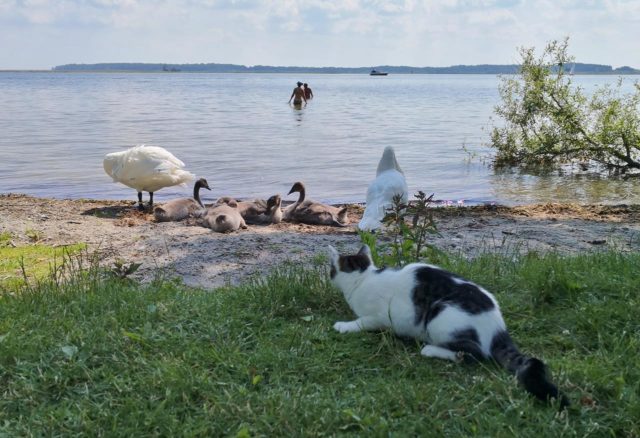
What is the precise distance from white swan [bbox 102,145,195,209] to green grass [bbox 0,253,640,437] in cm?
703

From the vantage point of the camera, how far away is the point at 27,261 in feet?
25.6

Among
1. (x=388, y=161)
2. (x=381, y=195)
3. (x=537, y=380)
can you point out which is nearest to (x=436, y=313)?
(x=537, y=380)

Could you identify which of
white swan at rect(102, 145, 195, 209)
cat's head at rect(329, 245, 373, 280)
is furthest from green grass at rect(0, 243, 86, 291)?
white swan at rect(102, 145, 195, 209)

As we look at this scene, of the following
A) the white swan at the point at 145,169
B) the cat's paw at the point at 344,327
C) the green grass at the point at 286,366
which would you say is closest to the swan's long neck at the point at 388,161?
the white swan at the point at 145,169

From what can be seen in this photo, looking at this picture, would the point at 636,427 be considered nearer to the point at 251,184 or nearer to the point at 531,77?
the point at 251,184

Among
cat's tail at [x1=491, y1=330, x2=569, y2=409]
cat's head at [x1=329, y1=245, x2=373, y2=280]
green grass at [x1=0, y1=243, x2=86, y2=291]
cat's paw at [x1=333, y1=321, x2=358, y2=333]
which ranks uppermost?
cat's head at [x1=329, y1=245, x2=373, y2=280]

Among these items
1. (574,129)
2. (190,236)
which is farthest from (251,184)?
(574,129)

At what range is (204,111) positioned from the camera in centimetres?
3803

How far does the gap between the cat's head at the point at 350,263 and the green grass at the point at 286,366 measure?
1.09 feet

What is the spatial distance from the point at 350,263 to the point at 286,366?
3.51 feet

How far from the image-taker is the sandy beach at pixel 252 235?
7.75 m

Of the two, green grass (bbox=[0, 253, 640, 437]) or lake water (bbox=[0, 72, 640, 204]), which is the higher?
green grass (bbox=[0, 253, 640, 437])

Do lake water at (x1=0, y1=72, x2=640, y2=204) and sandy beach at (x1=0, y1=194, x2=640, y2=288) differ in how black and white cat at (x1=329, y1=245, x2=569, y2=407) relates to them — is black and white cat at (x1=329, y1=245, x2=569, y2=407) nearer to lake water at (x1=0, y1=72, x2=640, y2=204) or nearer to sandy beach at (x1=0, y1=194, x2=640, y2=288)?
sandy beach at (x1=0, y1=194, x2=640, y2=288)

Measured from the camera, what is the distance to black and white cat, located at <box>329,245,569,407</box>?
12.6ft
